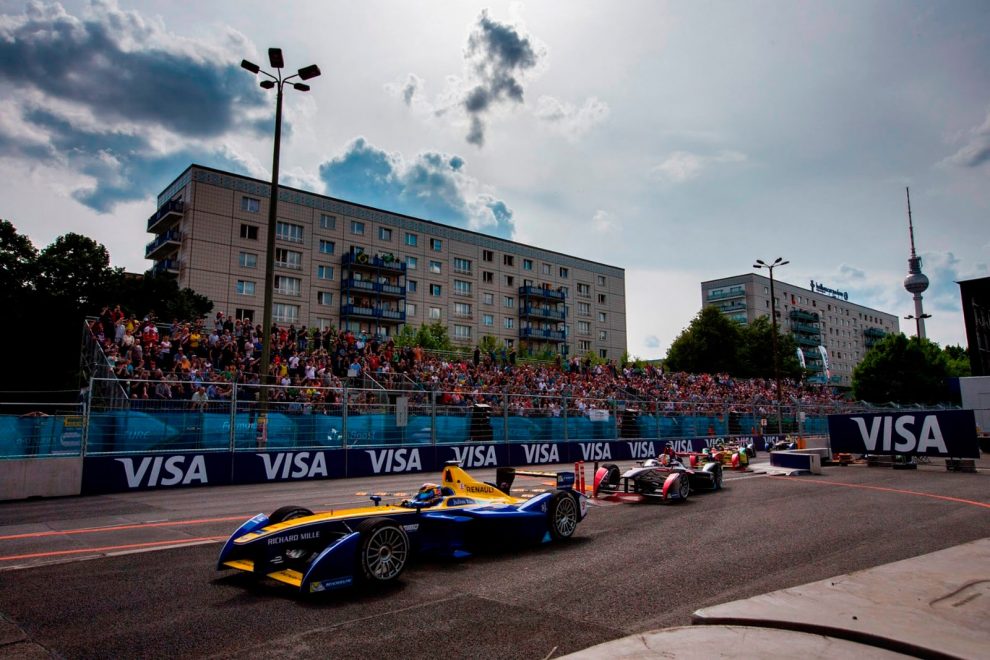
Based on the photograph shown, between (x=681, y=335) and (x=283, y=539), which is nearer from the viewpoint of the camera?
(x=283, y=539)

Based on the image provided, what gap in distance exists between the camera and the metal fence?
517 inches

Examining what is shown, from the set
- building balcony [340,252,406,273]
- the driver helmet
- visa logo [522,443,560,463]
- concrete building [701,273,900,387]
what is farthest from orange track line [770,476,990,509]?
concrete building [701,273,900,387]

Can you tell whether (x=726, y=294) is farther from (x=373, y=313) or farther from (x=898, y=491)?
(x=898, y=491)

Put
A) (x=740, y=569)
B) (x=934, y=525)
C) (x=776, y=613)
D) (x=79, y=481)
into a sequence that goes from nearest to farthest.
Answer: (x=776, y=613) → (x=740, y=569) → (x=934, y=525) → (x=79, y=481)

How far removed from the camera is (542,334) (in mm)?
73125

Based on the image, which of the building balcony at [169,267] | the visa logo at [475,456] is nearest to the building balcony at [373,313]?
the building balcony at [169,267]

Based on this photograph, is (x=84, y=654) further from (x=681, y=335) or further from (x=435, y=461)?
(x=681, y=335)

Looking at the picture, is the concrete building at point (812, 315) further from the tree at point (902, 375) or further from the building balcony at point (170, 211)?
the building balcony at point (170, 211)

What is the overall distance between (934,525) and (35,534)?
505 inches

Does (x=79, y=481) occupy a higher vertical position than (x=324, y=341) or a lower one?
lower

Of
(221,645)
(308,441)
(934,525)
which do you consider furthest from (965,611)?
(308,441)

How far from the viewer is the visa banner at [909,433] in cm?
1859

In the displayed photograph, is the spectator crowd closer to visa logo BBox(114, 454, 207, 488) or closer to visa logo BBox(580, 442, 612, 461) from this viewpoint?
visa logo BBox(114, 454, 207, 488)

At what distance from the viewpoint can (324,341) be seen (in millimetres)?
28219
